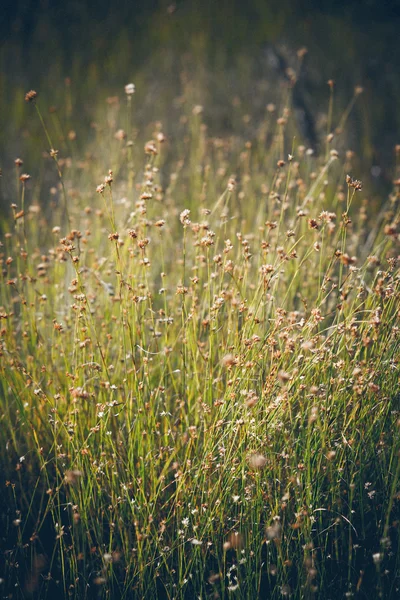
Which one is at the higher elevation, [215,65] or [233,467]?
[215,65]

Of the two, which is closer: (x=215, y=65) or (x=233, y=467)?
(x=233, y=467)

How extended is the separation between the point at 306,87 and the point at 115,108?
6.88ft

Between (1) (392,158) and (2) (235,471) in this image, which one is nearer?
(2) (235,471)

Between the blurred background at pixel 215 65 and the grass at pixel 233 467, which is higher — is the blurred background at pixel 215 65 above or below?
above

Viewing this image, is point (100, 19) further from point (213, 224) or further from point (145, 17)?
point (213, 224)

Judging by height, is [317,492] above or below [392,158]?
below

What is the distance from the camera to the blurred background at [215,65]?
525 centimetres

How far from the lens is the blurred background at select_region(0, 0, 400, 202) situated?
525cm

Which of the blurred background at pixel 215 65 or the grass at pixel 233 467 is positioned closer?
the grass at pixel 233 467

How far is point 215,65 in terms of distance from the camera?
5.74 meters

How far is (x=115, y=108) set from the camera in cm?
511

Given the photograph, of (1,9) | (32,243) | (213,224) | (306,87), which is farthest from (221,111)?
(1,9)

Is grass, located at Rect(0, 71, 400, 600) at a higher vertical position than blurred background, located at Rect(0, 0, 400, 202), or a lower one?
lower

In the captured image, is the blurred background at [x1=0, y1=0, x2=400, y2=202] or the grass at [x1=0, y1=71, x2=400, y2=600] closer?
the grass at [x1=0, y1=71, x2=400, y2=600]
